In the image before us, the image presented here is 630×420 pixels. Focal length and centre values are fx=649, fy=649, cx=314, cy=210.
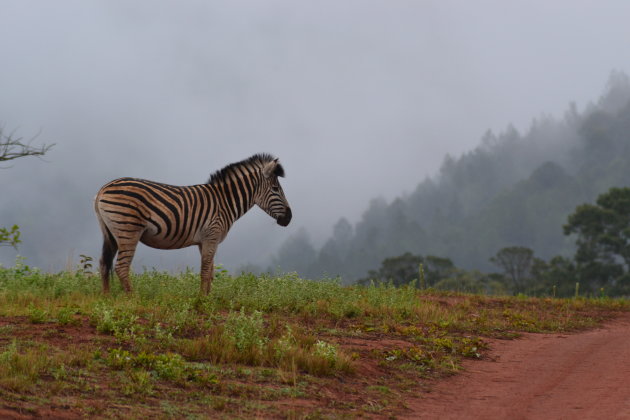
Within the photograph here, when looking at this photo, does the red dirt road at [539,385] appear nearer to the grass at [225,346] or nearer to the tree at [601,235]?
the grass at [225,346]

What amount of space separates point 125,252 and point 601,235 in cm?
5872

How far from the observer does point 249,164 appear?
13.3 metres

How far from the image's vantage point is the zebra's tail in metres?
11.9

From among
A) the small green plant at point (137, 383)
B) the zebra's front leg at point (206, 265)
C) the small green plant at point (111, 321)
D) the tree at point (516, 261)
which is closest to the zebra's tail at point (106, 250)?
the zebra's front leg at point (206, 265)

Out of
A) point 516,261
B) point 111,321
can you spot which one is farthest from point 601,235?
point 111,321

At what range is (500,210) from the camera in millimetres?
194500

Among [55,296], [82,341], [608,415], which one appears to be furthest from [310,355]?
[55,296]

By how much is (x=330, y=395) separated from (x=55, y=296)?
675 cm

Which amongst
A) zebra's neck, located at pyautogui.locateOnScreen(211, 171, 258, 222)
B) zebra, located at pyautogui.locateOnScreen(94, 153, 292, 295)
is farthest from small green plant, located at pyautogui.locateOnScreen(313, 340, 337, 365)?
zebra's neck, located at pyautogui.locateOnScreen(211, 171, 258, 222)

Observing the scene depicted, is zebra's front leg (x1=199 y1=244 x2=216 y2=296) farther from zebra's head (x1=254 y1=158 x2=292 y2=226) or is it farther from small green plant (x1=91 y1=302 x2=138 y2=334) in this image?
small green plant (x1=91 y1=302 x2=138 y2=334)

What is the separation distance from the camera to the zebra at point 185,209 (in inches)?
450

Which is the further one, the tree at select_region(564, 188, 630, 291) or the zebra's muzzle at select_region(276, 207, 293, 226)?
the tree at select_region(564, 188, 630, 291)

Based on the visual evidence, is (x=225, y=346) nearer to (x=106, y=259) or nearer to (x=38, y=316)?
(x=38, y=316)

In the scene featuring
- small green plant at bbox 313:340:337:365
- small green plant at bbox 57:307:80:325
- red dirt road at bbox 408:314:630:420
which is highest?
small green plant at bbox 57:307:80:325
